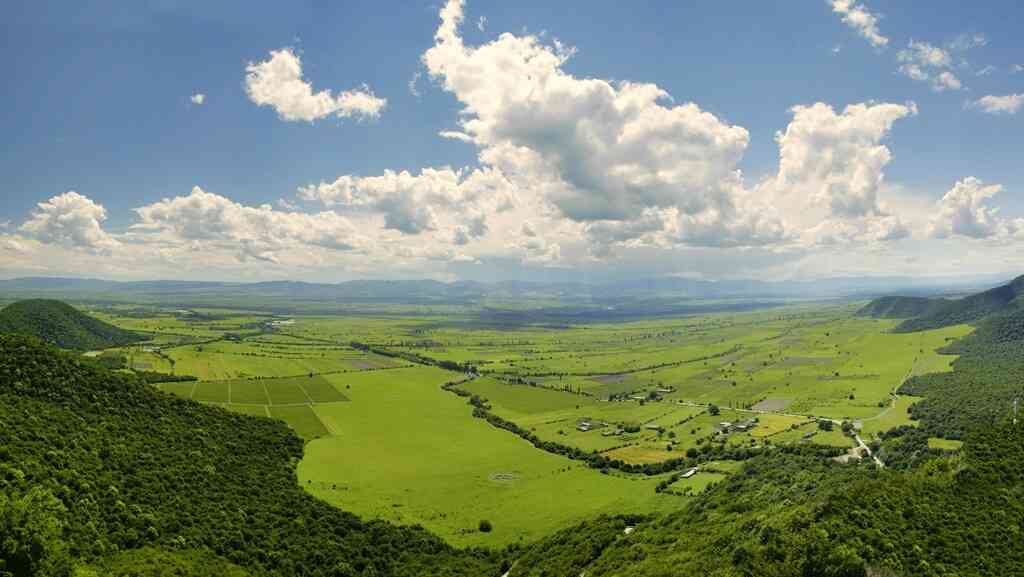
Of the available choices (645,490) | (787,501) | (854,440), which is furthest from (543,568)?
(854,440)

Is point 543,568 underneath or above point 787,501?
underneath

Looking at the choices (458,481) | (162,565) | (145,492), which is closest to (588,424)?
(458,481)

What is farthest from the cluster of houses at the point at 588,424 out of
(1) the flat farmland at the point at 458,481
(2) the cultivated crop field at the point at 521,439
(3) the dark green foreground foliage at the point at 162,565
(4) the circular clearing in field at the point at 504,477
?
(3) the dark green foreground foliage at the point at 162,565

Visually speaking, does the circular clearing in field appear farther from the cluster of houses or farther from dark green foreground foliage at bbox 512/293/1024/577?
the cluster of houses

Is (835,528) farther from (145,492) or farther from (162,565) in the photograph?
(145,492)

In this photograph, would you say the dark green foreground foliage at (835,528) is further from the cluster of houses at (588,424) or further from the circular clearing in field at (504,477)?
the cluster of houses at (588,424)

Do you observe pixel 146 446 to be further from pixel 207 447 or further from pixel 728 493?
pixel 728 493
